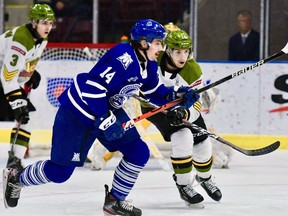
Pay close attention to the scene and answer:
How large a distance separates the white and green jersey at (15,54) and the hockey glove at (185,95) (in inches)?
57.2

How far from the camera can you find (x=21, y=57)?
5473mm

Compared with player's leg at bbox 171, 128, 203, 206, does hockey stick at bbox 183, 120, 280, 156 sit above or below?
above

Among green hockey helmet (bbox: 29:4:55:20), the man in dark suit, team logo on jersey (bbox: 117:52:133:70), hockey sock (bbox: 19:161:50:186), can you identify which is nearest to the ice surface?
hockey sock (bbox: 19:161:50:186)

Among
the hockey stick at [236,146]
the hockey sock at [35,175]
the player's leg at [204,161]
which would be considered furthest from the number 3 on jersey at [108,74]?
the player's leg at [204,161]

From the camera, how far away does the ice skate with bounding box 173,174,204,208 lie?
440cm

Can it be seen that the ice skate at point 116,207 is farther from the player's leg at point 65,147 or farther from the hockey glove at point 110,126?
the hockey glove at point 110,126

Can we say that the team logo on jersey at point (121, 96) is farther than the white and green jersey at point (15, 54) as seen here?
No

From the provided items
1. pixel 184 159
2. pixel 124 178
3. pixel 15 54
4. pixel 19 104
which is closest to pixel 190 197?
pixel 184 159

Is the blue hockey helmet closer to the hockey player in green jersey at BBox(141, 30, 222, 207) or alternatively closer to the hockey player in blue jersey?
the hockey player in blue jersey

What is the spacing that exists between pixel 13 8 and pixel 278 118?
2.25 m

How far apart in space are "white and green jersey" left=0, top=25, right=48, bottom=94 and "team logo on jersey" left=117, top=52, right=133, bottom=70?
1.80m

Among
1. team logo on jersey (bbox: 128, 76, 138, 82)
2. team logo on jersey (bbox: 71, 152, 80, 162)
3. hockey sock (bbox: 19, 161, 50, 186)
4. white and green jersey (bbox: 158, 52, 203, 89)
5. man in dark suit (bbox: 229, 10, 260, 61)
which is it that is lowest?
man in dark suit (bbox: 229, 10, 260, 61)

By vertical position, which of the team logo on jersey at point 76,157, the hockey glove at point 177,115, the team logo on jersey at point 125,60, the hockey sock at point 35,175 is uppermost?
the team logo on jersey at point 125,60

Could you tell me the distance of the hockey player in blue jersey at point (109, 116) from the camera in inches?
149
